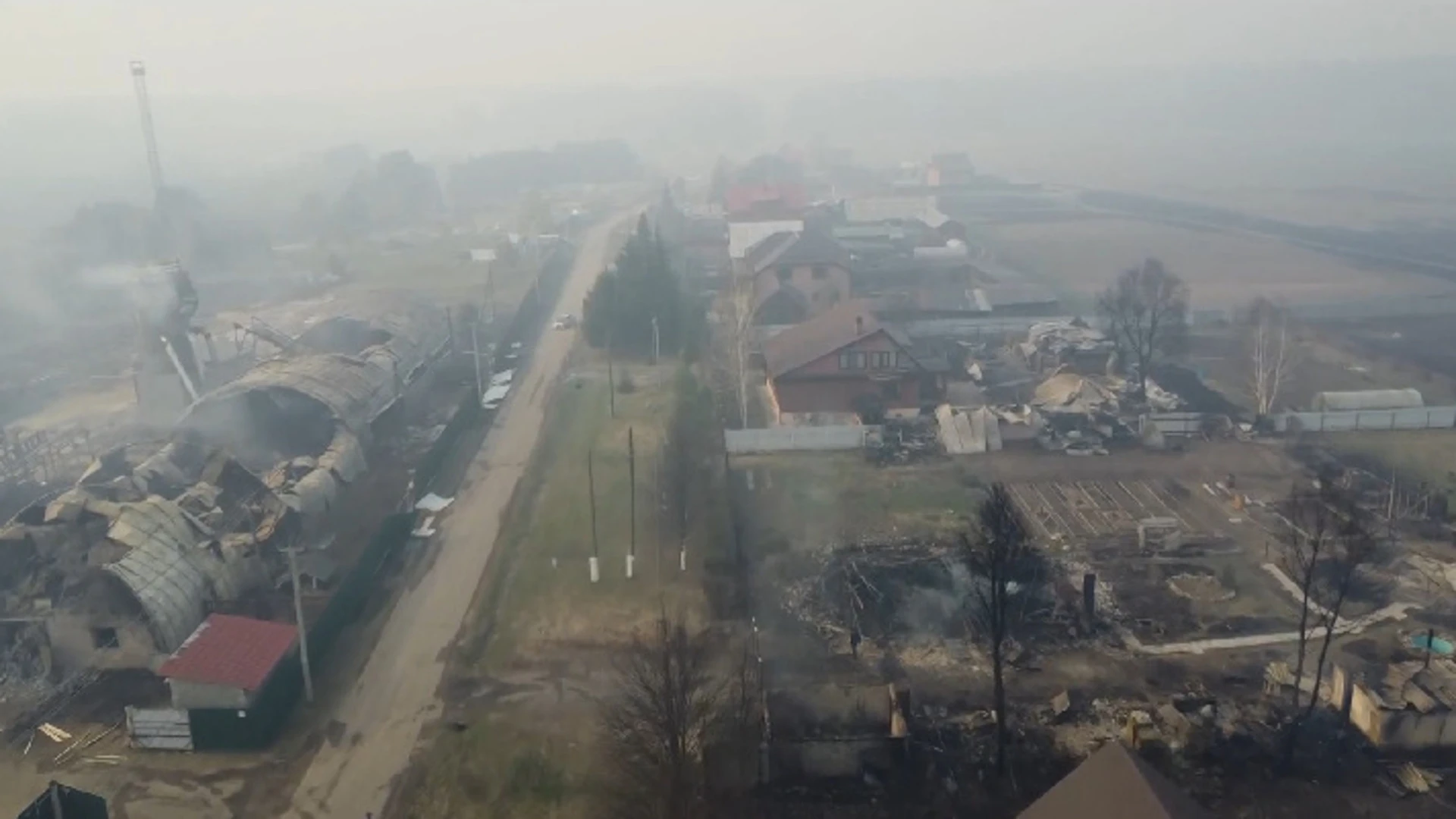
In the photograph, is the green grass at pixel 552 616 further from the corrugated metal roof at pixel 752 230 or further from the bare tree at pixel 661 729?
the corrugated metal roof at pixel 752 230

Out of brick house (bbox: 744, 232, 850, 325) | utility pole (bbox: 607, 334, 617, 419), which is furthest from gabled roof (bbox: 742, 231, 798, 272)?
utility pole (bbox: 607, 334, 617, 419)

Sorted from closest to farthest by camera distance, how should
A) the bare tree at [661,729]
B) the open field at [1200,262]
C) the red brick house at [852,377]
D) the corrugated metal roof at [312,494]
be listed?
the bare tree at [661,729] < the corrugated metal roof at [312,494] < the red brick house at [852,377] < the open field at [1200,262]

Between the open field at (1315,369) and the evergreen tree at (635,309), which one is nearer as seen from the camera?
the open field at (1315,369)

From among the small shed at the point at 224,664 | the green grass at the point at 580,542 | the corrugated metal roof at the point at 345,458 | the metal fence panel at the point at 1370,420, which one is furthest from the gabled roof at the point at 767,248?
the small shed at the point at 224,664

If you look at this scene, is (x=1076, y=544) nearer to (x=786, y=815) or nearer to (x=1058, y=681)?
(x=1058, y=681)

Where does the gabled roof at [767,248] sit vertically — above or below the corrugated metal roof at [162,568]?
above
